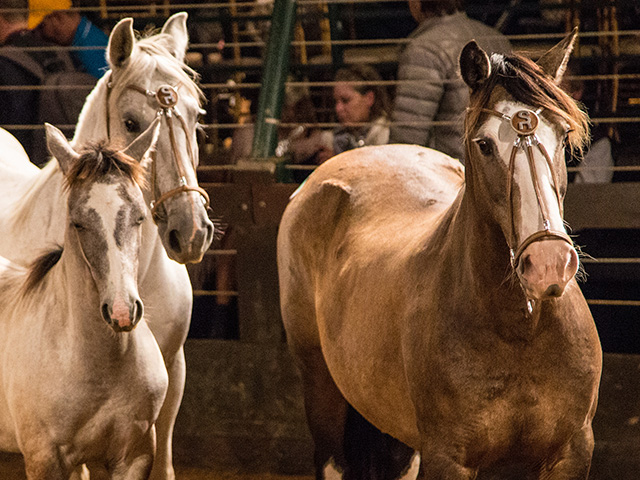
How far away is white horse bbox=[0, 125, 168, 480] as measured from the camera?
2.93m

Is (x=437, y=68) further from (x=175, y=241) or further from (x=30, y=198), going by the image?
(x=30, y=198)

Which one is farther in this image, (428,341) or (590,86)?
(590,86)

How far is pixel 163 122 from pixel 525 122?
5.14 feet

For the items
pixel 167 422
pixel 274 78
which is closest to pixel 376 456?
pixel 167 422

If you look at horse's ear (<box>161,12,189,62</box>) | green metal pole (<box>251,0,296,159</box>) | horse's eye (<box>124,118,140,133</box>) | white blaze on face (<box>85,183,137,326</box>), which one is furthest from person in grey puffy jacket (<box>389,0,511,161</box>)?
white blaze on face (<box>85,183,137,326</box>)

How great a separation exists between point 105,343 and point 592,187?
8.31 feet

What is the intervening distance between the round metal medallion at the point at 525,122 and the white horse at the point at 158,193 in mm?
1325

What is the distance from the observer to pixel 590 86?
21.9 ft

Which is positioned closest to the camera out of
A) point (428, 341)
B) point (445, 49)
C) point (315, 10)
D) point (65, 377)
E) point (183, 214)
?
point (428, 341)

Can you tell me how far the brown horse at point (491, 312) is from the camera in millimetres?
2504

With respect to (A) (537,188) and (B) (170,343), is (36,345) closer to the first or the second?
(B) (170,343)

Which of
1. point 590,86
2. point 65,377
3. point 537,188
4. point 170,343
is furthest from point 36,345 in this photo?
point 590,86

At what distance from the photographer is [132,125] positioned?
11.8 ft

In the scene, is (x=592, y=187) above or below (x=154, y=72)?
below
